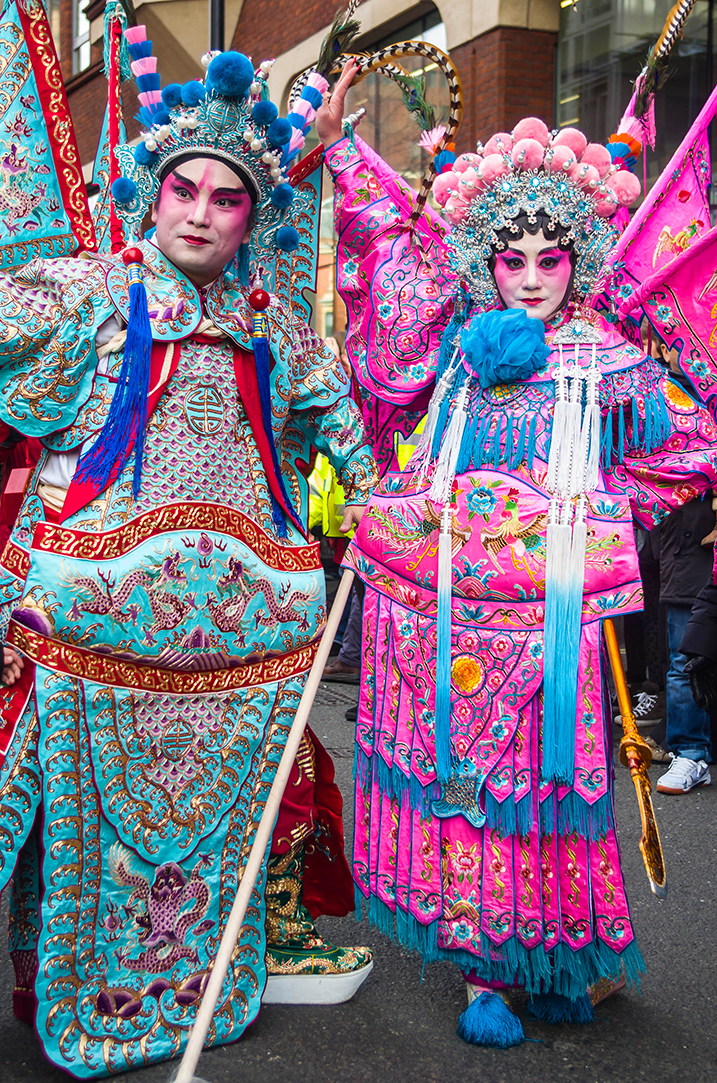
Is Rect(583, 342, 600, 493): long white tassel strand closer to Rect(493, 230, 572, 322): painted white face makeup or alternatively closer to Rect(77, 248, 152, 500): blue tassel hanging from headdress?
Rect(493, 230, 572, 322): painted white face makeup

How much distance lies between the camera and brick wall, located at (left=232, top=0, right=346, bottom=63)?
9.97 m

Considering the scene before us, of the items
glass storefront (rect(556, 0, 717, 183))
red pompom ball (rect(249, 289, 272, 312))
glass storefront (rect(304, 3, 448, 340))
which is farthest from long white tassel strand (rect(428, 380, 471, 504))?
glass storefront (rect(304, 3, 448, 340))

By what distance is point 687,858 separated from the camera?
403cm

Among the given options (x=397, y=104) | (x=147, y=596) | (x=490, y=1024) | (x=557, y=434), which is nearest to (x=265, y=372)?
(x=147, y=596)

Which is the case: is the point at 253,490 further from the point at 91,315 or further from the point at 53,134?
the point at 53,134

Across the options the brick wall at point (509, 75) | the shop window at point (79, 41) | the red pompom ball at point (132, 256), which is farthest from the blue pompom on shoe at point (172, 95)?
the shop window at point (79, 41)

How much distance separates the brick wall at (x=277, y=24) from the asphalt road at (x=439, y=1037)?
8.67 metres

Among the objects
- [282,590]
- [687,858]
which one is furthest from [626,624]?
[282,590]

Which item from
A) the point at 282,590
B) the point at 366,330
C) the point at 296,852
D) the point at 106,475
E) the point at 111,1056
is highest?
the point at 366,330

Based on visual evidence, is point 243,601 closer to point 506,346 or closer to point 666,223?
point 506,346

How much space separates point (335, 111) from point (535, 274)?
0.76 metres

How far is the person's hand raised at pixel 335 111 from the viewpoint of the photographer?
3.01 m

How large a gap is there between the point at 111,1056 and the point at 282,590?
1149 mm

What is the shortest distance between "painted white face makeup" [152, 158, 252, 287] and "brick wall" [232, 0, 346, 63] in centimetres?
779
